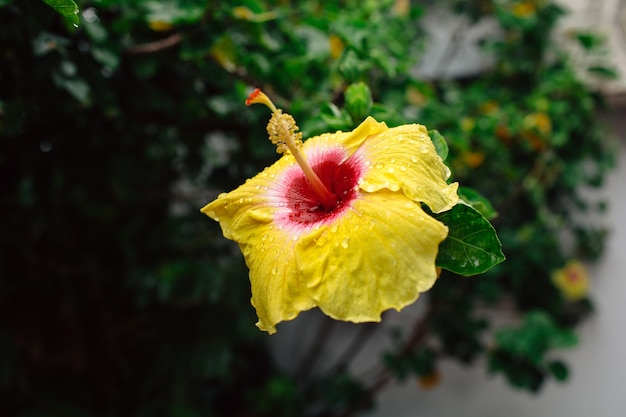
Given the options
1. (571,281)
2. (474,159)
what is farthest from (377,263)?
(571,281)

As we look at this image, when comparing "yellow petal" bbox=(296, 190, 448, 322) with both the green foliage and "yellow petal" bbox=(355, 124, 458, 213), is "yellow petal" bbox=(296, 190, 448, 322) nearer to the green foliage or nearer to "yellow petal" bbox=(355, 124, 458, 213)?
"yellow petal" bbox=(355, 124, 458, 213)

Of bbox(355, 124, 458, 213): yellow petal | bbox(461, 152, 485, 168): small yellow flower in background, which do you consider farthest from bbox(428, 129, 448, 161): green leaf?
bbox(461, 152, 485, 168): small yellow flower in background

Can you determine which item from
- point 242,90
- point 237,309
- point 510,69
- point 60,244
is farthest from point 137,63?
point 510,69

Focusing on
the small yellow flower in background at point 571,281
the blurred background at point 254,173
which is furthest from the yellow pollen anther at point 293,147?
the small yellow flower in background at point 571,281

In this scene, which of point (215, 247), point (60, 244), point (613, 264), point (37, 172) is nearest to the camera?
point (37, 172)

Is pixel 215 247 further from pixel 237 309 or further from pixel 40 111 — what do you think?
pixel 40 111

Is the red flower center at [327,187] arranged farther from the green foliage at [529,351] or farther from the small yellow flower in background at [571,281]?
the small yellow flower in background at [571,281]

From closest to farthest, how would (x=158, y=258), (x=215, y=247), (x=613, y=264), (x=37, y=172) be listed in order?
(x=37, y=172) → (x=158, y=258) → (x=215, y=247) → (x=613, y=264)
